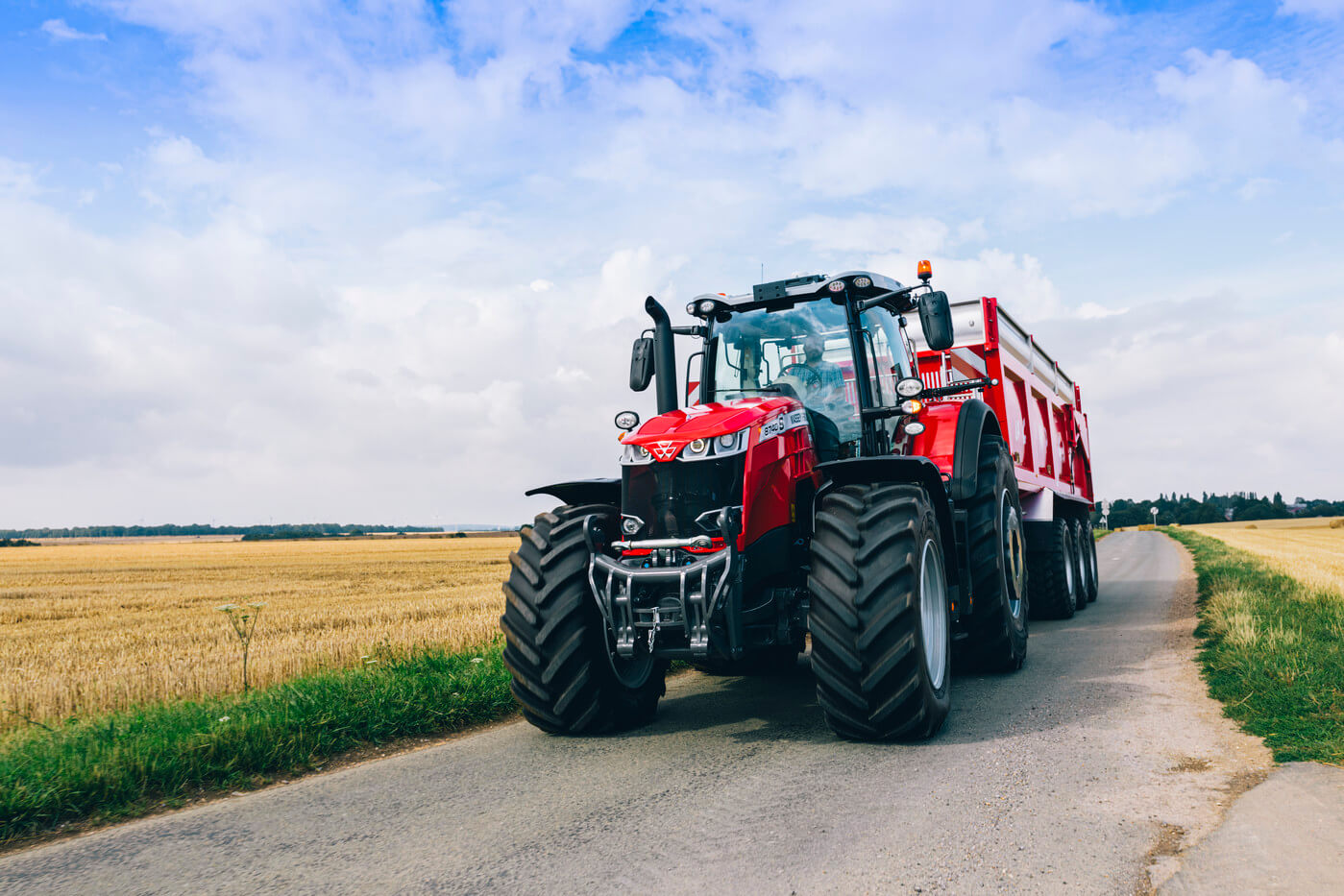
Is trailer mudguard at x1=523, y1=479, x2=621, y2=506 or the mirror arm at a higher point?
the mirror arm

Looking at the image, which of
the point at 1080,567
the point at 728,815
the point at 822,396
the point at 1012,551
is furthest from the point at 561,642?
the point at 1080,567

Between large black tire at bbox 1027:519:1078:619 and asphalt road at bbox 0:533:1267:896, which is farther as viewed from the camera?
large black tire at bbox 1027:519:1078:619

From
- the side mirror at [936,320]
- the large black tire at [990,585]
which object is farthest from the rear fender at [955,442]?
the side mirror at [936,320]

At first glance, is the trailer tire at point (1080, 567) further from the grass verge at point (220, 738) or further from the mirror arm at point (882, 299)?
the grass verge at point (220, 738)

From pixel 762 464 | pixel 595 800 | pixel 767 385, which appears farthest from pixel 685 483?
pixel 595 800

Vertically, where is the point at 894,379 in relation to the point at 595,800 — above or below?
above

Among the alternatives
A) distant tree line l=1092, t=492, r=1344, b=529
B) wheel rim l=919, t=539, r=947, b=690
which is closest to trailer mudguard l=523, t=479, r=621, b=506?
wheel rim l=919, t=539, r=947, b=690

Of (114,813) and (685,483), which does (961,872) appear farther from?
(114,813)

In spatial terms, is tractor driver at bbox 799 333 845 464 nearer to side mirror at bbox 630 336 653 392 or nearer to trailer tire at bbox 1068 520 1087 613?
A: side mirror at bbox 630 336 653 392

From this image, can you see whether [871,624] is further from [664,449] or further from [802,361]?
[802,361]

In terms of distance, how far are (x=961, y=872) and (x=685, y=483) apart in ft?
8.91

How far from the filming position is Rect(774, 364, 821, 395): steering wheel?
6559 mm

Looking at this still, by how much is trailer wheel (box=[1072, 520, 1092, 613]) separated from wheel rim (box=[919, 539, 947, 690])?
301 inches

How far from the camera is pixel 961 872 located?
10.7 ft
